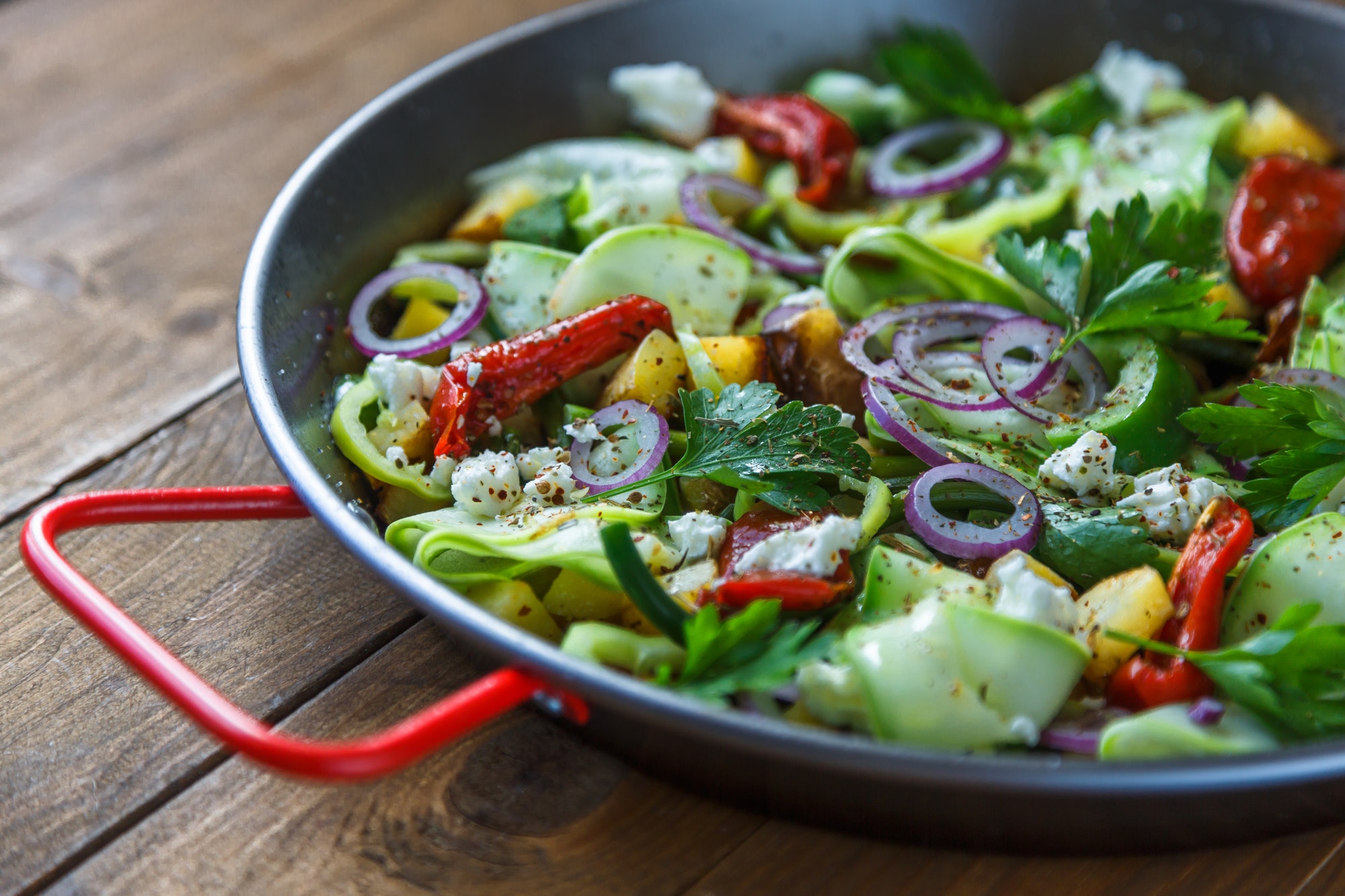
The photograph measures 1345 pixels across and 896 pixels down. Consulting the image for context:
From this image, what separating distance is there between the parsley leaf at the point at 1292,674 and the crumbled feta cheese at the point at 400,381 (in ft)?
3.74

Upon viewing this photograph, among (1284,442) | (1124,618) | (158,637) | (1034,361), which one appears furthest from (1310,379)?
(158,637)

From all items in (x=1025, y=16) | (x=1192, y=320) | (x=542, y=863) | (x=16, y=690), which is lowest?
(x=16, y=690)

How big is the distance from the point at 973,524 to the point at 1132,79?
1523 millimetres

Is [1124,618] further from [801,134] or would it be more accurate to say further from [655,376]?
[801,134]

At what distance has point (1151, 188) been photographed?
238cm

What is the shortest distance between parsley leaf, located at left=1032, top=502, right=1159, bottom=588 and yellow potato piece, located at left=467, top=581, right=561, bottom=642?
0.72 meters

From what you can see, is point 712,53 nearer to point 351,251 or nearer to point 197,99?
point 351,251

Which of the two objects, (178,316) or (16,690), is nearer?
(16,690)

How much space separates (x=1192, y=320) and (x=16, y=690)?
75.8 inches

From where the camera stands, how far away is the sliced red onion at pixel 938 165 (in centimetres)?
256

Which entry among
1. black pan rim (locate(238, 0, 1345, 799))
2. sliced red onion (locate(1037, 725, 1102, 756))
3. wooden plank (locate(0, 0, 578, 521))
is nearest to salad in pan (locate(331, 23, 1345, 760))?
sliced red onion (locate(1037, 725, 1102, 756))

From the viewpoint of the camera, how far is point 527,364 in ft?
6.31

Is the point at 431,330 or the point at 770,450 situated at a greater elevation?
the point at 770,450

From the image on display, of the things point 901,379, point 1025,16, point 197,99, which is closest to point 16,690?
point 901,379
